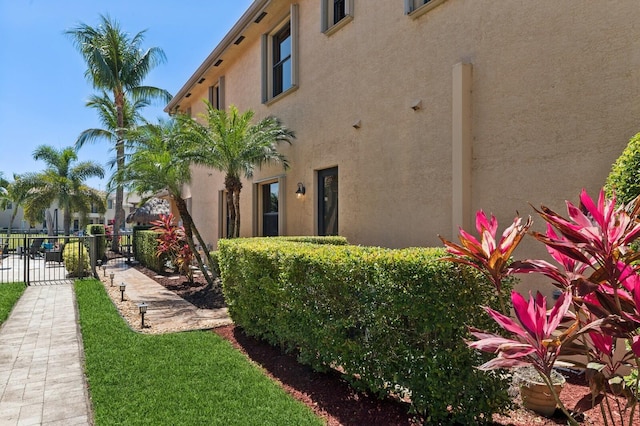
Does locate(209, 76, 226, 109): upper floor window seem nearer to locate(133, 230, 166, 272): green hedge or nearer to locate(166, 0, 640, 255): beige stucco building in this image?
locate(166, 0, 640, 255): beige stucco building

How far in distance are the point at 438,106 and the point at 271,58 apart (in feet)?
23.3

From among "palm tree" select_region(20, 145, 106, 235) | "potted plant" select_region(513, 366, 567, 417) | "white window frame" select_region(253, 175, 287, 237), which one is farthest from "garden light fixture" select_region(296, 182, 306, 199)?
"palm tree" select_region(20, 145, 106, 235)

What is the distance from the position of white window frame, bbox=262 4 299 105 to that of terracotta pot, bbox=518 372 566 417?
29.7ft

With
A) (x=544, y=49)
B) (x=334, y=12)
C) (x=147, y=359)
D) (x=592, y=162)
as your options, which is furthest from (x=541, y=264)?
(x=334, y=12)

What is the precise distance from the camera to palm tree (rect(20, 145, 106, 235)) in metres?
26.1

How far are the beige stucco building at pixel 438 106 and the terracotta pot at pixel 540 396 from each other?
2095 mm

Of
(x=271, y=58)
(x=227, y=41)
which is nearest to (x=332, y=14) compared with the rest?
(x=271, y=58)

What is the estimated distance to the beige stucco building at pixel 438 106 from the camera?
4.70m

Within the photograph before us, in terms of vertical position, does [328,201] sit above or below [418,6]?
below

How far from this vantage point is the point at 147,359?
5.14 m

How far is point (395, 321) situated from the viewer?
3514mm

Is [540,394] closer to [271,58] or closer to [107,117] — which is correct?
[271,58]

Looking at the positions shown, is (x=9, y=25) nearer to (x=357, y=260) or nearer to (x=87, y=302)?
(x=87, y=302)

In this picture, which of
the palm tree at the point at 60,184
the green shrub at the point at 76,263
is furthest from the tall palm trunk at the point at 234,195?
the palm tree at the point at 60,184
